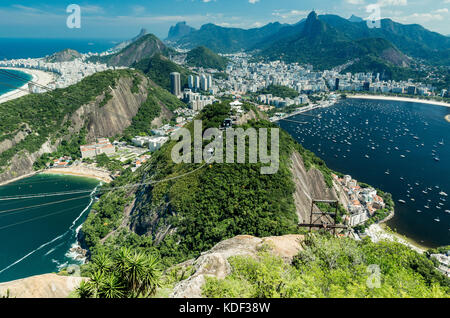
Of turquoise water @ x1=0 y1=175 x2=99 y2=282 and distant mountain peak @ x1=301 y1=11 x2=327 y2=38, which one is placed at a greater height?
distant mountain peak @ x1=301 y1=11 x2=327 y2=38

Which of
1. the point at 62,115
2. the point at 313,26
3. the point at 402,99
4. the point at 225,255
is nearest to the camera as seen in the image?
the point at 225,255

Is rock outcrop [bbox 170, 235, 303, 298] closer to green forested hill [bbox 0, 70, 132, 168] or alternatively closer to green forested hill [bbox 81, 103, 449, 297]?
green forested hill [bbox 81, 103, 449, 297]

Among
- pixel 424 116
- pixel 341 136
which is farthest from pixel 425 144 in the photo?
pixel 424 116

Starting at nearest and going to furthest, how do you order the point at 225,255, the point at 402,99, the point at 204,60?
the point at 225,255 → the point at 402,99 → the point at 204,60

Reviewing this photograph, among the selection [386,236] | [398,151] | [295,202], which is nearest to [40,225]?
[295,202]

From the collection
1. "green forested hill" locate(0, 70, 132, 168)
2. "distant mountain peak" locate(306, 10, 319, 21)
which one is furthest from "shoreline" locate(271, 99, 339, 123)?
"distant mountain peak" locate(306, 10, 319, 21)

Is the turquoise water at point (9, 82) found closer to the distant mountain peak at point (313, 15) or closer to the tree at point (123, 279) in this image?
the tree at point (123, 279)

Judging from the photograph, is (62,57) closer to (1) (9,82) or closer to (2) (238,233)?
(1) (9,82)
